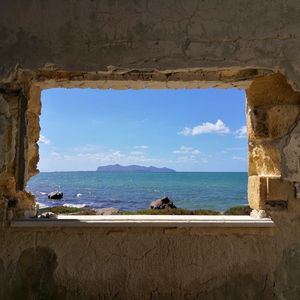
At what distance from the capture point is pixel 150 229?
305 cm

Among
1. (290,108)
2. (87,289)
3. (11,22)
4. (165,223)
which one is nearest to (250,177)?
(290,108)

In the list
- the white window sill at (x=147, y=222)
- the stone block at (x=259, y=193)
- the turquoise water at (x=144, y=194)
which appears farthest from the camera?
the turquoise water at (x=144, y=194)

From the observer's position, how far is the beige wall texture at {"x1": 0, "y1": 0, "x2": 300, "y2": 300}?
120 inches

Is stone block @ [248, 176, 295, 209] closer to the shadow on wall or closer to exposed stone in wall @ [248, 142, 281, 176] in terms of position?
exposed stone in wall @ [248, 142, 281, 176]

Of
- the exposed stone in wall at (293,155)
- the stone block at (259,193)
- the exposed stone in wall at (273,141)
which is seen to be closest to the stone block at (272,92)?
the exposed stone in wall at (273,141)

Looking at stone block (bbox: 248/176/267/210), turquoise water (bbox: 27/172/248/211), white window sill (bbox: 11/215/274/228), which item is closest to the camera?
white window sill (bbox: 11/215/274/228)

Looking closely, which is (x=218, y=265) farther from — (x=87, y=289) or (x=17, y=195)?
(x=17, y=195)

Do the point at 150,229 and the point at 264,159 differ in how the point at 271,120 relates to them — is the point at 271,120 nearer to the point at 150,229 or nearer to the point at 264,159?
the point at 264,159

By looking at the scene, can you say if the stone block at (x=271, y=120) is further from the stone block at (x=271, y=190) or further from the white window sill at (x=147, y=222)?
the white window sill at (x=147, y=222)

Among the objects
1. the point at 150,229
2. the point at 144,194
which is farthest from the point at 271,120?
the point at 144,194

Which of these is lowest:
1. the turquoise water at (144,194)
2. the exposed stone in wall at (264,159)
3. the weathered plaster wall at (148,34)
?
the turquoise water at (144,194)

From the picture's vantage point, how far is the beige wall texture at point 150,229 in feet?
10.00

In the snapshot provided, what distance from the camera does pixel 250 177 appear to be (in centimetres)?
347

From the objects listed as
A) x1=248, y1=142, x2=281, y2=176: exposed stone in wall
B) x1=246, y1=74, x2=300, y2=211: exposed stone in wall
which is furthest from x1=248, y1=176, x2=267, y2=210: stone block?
x1=248, y1=142, x2=281, y2=176: exposed stone in wall
